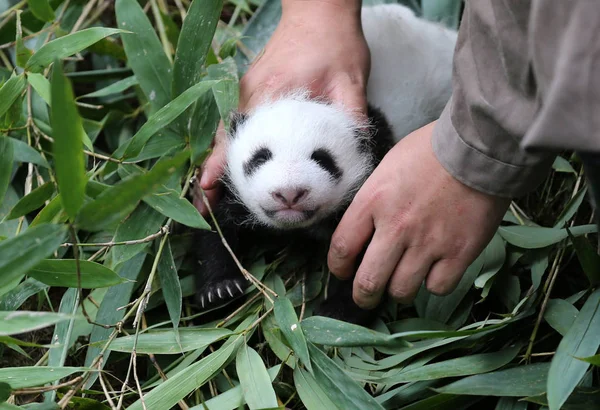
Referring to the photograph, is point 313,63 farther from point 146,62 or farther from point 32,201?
point 32,201

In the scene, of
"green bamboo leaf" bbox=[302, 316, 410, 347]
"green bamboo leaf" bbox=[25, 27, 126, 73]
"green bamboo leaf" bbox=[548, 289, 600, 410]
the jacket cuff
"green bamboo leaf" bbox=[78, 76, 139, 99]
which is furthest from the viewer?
"green bamboo leaf" bbox=[78, 76, 139, 99]

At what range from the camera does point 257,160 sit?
5.81 feet

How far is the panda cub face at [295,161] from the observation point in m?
1.69

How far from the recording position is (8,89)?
1.75m

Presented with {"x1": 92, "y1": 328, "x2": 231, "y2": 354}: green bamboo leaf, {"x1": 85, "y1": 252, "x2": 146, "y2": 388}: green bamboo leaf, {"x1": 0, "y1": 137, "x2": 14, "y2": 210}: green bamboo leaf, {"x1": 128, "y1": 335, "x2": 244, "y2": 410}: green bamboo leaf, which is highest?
{"x1": 0, "y1": 137, "x2": 14, "y2": 210}: green bamboo leaf

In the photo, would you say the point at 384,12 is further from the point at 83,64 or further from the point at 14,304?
the point at 14,304

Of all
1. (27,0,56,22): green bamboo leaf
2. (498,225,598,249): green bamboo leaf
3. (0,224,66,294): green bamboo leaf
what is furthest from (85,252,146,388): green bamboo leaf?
(498,225,598,249): green bamboo leaf

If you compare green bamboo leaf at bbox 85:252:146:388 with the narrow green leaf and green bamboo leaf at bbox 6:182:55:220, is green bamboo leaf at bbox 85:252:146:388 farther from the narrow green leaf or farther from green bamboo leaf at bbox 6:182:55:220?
the narrow green leaf

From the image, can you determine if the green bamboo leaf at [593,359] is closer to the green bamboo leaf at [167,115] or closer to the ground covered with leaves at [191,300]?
the ground covered with leaves at [191,300]

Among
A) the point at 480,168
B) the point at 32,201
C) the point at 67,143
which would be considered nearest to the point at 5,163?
the point at 32,201

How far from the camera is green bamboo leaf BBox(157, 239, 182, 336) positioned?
→ 1.70m

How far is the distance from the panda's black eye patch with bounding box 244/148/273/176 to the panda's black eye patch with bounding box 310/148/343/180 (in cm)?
11

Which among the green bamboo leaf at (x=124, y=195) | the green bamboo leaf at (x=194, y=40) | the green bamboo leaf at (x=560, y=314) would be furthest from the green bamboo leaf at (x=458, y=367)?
the green bamboo leaf at (x=194, y=40)

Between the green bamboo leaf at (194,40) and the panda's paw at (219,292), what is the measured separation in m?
0.55
